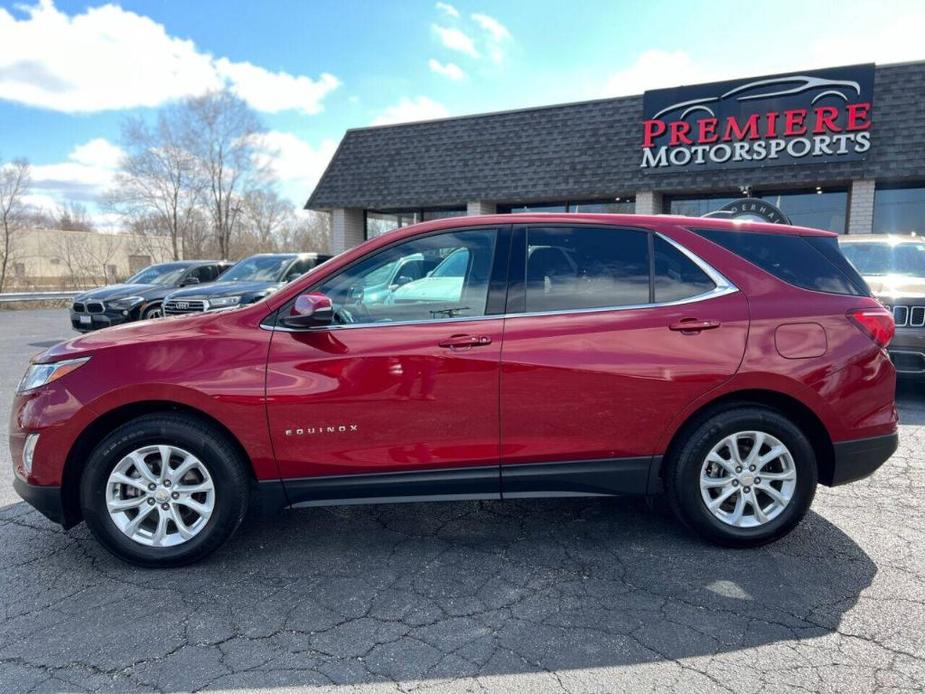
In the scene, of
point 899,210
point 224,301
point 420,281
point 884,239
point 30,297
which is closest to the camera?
point 420,281

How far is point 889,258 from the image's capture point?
709 cm

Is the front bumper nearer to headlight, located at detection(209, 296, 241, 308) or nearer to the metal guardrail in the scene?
headlight, located at detection(209, 296, 241, 308)

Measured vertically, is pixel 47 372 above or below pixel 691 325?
below

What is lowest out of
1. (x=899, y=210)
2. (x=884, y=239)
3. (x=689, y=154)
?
(x=884, y=239)

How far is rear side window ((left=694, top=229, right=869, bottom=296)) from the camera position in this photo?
10.6 ft

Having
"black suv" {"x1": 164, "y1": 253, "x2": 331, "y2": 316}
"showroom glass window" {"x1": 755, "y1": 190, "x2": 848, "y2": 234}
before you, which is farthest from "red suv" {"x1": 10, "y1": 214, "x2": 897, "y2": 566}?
"showroom glass window" {"x1": 755, "y1": 190, "x2": 848, "y2": 234}

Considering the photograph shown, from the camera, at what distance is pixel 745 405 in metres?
3.21

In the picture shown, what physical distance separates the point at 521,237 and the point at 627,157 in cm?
1194

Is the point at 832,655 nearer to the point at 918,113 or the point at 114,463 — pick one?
the point at 114,463

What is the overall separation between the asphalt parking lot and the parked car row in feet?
20.0

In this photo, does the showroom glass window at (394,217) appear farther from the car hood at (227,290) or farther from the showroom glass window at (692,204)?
the car hood at (227,290)

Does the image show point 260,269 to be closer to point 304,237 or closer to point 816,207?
point 816,207

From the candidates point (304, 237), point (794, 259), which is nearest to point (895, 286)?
point (794, 259)

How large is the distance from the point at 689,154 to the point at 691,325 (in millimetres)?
11720
